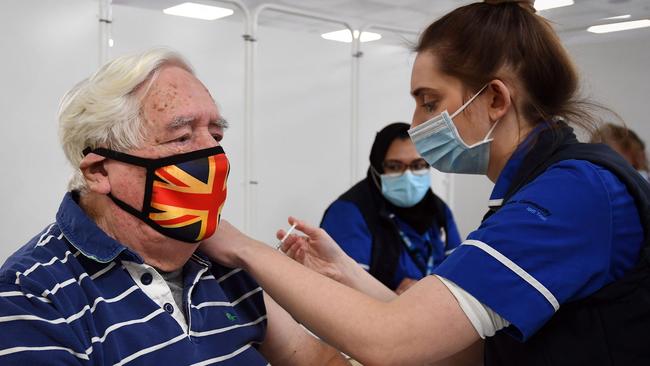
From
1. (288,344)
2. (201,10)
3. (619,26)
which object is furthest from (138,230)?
(619,26)

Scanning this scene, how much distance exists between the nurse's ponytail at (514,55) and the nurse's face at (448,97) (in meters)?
0.02

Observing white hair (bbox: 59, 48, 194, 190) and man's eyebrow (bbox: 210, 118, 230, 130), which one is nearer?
white hair (bbox: 59, 48, 194, 190)

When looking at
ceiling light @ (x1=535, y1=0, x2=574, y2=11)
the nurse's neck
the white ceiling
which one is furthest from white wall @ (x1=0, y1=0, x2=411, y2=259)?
the nurse's neck

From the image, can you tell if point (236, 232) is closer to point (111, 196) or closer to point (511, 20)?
point (111, 196)

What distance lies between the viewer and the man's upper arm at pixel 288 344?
1.68m

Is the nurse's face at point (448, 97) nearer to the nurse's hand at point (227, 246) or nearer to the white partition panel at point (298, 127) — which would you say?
the nurse's hand at point (227, 246)

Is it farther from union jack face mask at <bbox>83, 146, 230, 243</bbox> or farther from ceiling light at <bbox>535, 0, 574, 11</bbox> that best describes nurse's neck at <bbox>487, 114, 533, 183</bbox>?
ceiling light at <bbox>535, 0, 574, 11</bbox>

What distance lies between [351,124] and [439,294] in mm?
3222

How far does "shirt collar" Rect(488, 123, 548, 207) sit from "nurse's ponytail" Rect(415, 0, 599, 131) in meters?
0.05

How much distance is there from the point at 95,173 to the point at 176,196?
0.19 meters

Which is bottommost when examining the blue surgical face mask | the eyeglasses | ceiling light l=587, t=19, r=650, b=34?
the blue surgical face mask

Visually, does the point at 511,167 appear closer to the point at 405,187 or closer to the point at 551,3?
the point at 405,187

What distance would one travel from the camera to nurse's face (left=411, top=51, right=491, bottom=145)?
5.03 ft

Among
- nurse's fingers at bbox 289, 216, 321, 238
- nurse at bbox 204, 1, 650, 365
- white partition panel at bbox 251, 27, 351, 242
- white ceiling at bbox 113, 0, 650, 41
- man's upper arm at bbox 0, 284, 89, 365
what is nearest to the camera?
man's upper arm at bbox 0, 284, 89, 365
